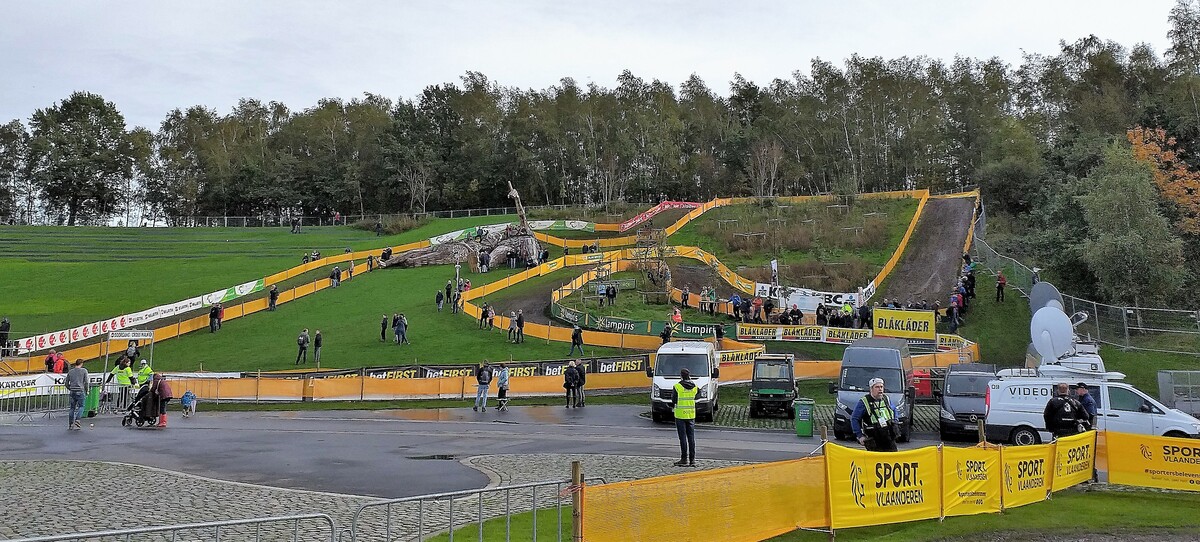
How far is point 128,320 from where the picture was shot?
4444 cm

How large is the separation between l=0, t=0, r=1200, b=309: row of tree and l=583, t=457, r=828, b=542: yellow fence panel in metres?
85.4

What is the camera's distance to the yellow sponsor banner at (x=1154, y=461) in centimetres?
1419

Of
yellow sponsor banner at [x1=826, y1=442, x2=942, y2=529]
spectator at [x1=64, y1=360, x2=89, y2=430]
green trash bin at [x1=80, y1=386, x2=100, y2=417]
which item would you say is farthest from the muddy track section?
spectator at [x1=64, y1=360, x2=89, y2=430]

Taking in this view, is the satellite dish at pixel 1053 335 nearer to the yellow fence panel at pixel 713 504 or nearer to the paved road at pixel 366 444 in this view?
the paved road at pixel 366 444

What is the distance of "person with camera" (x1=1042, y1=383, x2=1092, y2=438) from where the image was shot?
1497 cm

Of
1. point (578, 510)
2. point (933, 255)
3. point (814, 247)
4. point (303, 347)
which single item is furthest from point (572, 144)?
point (578, 510)

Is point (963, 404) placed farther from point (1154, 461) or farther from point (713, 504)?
point (713, 504)

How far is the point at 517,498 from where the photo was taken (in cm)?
1219

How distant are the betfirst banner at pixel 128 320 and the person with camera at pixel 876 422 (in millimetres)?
40718

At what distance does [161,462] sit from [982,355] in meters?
32.1

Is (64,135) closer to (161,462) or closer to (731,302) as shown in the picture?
(731,302)

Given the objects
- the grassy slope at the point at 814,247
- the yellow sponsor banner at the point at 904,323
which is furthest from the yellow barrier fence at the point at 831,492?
the grassy slope at the point at 814,247

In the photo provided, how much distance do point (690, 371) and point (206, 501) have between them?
1585 centimetres

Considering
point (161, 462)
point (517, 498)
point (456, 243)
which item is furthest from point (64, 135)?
point (517, 498)
